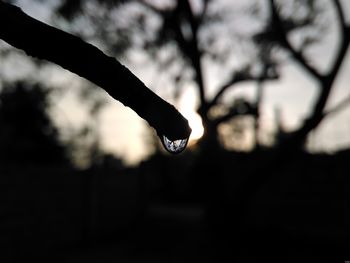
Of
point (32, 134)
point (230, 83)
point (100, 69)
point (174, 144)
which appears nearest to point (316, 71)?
point (230, 83)

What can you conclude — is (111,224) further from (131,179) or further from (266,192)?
(266,192)

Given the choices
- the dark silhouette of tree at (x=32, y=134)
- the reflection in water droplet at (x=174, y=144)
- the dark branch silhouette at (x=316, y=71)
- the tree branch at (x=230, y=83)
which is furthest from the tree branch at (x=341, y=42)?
the dark silhouette of tree at (x=32, y=134)

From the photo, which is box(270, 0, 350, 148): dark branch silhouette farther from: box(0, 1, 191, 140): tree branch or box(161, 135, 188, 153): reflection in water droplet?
box(0, 1, 191, 140): tree branch

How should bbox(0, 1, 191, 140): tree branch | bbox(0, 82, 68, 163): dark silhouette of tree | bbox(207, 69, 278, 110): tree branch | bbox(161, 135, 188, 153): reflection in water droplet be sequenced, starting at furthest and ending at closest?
bbox(0, 82, 68, 163): dark silhouette of tree < bbox(207, 69, 278, 110): tree branch < bbox(161, 135, 188, 153): reflection in water droplet < bbox(0, 1, 191, 140): tree branch

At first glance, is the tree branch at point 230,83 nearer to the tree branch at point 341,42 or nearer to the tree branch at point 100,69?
the tree branch at point 341,42

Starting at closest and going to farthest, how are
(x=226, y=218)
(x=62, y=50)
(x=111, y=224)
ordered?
(x=62, y=50) → (x=226, y=218) → (x=111, y=224)

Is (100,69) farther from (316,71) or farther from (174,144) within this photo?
(316,71)

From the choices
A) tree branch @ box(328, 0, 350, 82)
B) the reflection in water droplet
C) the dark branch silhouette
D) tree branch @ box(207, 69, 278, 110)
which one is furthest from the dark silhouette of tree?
the reflection in water droplet

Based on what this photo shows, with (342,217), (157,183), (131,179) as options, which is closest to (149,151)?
(157,183)
